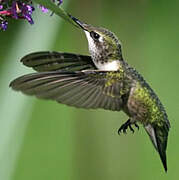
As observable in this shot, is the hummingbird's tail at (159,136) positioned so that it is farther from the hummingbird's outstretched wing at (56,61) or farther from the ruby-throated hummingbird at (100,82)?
the hummingbird's outstretched wing at (56,61)

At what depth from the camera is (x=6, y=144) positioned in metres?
1.36

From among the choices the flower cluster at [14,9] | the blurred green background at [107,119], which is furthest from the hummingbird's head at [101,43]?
the blurred green background at [107,119]

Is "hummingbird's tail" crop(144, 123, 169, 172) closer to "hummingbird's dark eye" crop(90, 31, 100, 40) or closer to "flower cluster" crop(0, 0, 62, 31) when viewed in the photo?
"hummingbird's dark eye" crop(90, 31, 100, 40)

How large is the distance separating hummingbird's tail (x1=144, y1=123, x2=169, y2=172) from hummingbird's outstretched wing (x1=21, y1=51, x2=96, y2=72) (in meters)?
0.25

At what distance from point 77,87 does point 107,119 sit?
141cm

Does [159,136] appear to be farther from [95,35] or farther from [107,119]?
[107,119]

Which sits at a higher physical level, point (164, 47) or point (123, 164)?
point (164, 47)

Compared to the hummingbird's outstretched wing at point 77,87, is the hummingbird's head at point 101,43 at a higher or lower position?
higher

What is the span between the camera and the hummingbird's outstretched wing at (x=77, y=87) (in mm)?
1100

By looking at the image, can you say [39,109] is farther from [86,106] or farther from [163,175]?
[86,106]

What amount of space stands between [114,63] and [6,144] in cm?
37

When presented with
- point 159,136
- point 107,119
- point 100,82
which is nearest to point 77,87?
point 100,82

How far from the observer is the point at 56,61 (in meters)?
1.35

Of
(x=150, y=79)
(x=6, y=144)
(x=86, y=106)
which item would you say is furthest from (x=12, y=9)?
(x=150, y=79)
